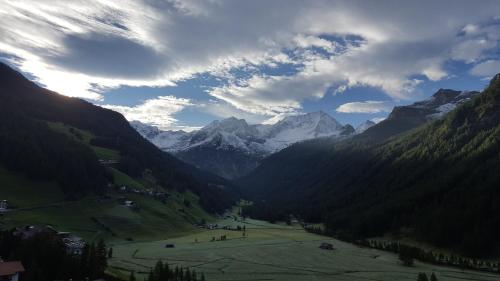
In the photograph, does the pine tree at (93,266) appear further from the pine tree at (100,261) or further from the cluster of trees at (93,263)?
the pine tree at (100,261)

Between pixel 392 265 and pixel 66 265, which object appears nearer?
pixel 66 265

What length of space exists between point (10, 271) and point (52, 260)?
55.5 feet

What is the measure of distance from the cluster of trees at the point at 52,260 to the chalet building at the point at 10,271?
3.68m

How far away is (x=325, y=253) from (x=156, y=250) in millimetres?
64602

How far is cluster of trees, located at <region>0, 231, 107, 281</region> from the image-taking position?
120562 millimetres

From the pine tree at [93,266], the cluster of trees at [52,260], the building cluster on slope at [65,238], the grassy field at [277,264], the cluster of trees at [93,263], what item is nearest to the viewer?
the cluster of trees at [52,260]

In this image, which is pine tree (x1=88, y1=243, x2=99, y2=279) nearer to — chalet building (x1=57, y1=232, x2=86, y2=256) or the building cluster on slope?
the building cluster on slope

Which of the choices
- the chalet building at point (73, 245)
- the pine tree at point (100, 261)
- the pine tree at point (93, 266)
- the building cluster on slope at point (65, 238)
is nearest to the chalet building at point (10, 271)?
the pine tree at point (93, 266)

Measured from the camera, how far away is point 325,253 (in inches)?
7500

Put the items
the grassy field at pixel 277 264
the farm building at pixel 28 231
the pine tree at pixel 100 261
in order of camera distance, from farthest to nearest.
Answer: the farm building at pixel 28 231 < the grassy field at pixel 277 264 < the pine tree at pixel 100 261

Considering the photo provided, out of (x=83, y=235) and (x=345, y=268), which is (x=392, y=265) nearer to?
(x=345, y=268)

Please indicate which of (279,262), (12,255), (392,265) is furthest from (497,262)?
(12,255)

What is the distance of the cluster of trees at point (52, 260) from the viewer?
121 m

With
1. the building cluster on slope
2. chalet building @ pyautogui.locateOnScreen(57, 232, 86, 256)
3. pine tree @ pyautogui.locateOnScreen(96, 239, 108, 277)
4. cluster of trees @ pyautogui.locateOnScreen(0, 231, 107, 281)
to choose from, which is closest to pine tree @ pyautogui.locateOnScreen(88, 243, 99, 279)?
cluster of trees @ pyautogui.locateOnScreen(0, 231, 107, 281)
